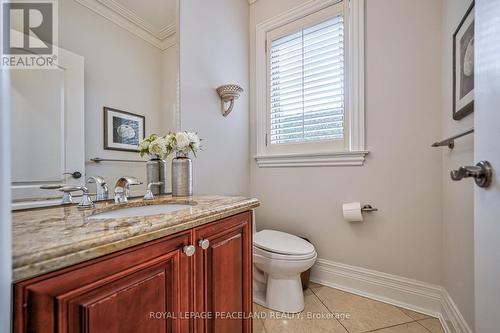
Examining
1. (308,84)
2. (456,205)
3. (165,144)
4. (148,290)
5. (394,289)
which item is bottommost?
(394,289)

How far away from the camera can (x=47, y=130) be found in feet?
2.72

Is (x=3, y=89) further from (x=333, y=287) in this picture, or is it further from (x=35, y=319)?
(x=333, y=287)

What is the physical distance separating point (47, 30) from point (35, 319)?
1009 mm

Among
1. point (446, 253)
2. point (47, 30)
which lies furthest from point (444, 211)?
Result: point (47, 30)

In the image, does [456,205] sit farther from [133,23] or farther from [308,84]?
[133,23]

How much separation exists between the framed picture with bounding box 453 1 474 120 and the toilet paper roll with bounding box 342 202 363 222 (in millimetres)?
766

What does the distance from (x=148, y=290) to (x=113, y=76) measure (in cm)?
102

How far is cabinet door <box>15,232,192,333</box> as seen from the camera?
393mm

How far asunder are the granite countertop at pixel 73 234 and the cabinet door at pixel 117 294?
0.03 metres

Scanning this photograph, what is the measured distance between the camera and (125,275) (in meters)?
0.53

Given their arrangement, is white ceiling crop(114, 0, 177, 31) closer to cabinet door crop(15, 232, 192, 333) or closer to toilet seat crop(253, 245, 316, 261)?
cabinet door crop(15, 232, 192, 333)

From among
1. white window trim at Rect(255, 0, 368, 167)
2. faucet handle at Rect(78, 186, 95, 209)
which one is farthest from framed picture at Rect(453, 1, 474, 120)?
faucet handle at Rect(78, 186, 95, 209)

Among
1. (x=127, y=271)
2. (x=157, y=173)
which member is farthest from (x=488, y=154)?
(x=157, y=173)

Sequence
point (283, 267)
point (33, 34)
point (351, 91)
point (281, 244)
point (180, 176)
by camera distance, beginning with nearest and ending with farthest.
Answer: point (33, 34) → point (180, 176) → point (283, 267) → point (281, 244) → point (351, 91)
